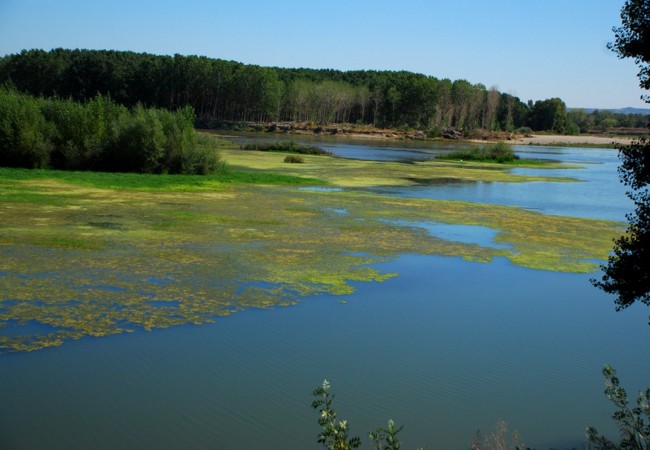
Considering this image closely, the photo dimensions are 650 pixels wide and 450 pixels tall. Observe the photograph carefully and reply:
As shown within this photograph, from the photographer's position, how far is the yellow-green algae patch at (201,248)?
9961 mm

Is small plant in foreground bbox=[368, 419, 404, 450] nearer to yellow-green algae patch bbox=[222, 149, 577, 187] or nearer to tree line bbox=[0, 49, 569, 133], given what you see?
yellow-green algae patch bbox=[222, 149, 577, 187]

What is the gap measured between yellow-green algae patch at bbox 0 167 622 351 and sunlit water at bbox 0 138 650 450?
80 centimetres

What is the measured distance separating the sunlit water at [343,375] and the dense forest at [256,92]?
240 ft

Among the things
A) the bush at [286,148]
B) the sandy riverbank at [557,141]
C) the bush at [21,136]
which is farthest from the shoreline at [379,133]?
the bush at [21,136]

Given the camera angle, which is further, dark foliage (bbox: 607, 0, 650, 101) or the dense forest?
the dense forest

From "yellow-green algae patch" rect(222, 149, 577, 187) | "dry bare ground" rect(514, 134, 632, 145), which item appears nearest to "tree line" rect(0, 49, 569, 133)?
"dry bare ground" rect(514, 134, 632, 145)

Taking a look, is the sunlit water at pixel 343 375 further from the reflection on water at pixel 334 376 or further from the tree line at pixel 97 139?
the tree line at pixel 97 139

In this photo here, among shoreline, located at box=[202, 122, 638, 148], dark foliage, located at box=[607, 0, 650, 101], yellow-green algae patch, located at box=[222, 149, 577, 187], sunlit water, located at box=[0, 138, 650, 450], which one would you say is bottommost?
sunlit water, located at box=[0, 138, 650, 450]

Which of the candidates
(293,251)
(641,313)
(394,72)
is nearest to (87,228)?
(293,251)

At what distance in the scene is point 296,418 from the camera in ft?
23.4

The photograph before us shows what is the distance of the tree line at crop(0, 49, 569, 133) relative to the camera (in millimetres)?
88750

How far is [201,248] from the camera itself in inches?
562

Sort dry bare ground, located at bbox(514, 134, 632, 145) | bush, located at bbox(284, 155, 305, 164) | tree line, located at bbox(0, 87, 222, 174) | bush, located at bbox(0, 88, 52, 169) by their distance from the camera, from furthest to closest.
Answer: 1. dry bare ground, located at bbox(514, 134, 632, 145)
2. bush, located at bbox(284, 155, 305, 164)
3. tree line, located at bbox(0, 87, 222, 174)
4. bush, located at bbox(0, 88, 52, 169)

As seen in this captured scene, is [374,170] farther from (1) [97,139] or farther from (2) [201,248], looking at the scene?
(2) [201,248]
